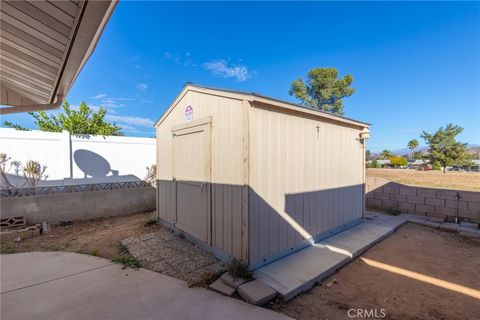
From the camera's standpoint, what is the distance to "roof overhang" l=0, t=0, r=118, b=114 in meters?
1.23

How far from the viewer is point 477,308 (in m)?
2.26

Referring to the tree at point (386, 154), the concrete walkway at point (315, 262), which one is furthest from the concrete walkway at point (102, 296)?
the tree at point (386, 154)

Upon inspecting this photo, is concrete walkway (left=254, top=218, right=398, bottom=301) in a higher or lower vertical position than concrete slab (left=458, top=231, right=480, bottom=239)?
higher

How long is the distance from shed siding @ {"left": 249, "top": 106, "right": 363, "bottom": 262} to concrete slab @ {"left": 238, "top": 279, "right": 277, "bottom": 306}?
1.27 ft

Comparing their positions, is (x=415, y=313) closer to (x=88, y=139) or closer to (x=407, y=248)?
(x=407, y=248)

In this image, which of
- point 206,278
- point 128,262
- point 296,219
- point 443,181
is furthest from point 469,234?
point 443,181

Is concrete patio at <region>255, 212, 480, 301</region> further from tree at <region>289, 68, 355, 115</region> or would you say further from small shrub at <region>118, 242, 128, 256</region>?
tree at <region>289, 68, 355, 115</region>

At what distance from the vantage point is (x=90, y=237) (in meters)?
4.33

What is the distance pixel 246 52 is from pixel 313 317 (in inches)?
538

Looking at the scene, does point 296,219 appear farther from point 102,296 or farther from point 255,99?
point 102,296

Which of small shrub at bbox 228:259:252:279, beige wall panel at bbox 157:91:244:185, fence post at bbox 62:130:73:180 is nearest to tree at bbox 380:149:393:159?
beige wall panel at bbox 157:91:244:185

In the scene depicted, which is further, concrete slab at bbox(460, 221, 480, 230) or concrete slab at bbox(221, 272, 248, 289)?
concrete slab at bbox(460, 221, 480, 230)

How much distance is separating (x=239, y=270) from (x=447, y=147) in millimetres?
27236

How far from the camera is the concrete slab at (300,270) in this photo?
252 cm
